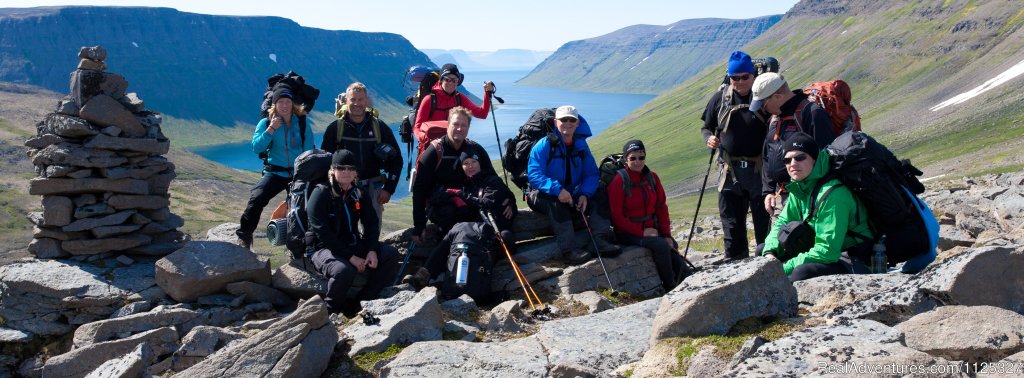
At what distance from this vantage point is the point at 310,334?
8234 millimetres

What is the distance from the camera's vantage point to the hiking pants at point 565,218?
12531 millimetres

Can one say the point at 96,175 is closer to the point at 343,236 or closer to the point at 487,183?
the point at 343,236

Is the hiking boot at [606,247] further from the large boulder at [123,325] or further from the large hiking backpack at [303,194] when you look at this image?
the large boulder at [123,325]

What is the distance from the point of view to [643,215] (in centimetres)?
1272

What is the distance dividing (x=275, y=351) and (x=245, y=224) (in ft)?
20.9

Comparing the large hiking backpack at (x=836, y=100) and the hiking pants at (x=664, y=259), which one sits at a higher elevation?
the large hiking backpack at (x=836, y=100)

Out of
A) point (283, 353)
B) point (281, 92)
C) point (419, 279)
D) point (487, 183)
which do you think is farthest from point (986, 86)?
point (283, 353)

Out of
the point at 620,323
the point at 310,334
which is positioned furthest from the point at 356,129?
the point at 620,323

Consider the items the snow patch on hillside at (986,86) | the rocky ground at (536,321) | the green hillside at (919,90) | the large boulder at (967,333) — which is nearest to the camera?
the large boulder at (967,333)

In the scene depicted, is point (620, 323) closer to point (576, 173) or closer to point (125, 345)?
point (576, 173)

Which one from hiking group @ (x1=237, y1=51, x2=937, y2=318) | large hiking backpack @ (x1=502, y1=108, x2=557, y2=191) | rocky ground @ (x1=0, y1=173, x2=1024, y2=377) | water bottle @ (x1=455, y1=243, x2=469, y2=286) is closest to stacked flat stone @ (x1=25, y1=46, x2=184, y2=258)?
rocky ground @ (x1=0, y1=173, x2=1024, y2=377)

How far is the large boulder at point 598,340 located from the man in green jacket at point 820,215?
1.84 m

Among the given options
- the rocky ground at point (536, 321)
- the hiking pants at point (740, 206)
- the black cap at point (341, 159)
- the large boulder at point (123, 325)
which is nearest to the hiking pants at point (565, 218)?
the rocky ground at point (536, 321)

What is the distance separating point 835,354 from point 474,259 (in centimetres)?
680
